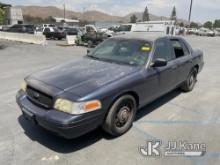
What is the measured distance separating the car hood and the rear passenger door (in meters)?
1.63

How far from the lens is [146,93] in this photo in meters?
4.17

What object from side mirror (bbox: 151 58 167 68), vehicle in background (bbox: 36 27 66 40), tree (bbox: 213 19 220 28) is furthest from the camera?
tree (bbox: 213 19 220 28)

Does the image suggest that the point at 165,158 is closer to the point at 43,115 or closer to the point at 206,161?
the point at 206,161

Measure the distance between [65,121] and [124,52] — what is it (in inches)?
82.3

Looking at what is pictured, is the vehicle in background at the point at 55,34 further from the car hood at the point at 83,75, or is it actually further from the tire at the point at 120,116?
the tire at the point at 120,116

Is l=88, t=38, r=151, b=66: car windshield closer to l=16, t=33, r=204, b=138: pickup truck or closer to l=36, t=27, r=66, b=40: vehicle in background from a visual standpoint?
l=16, t=33, r=204, b=138: pickup truck

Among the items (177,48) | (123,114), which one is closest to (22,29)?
(177,48)

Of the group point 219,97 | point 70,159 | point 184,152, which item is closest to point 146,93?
point 184,152

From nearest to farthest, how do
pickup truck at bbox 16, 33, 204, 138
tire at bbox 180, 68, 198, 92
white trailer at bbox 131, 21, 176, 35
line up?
pickup truck at bbox 16, 33, 204, 138 < tire at bbox 180, 68, 198, 92 < white trailer at bbox 131, 21, 176, 35

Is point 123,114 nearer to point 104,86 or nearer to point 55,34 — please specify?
point 104,86

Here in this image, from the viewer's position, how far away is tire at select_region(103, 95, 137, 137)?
139 inches

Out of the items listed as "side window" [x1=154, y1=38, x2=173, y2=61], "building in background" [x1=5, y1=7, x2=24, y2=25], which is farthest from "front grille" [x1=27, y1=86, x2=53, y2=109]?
"building in background" [x1=5, y1=7, x2=24, y2=25]

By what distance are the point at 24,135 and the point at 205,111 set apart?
3.76 meters

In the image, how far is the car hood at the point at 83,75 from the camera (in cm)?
335
